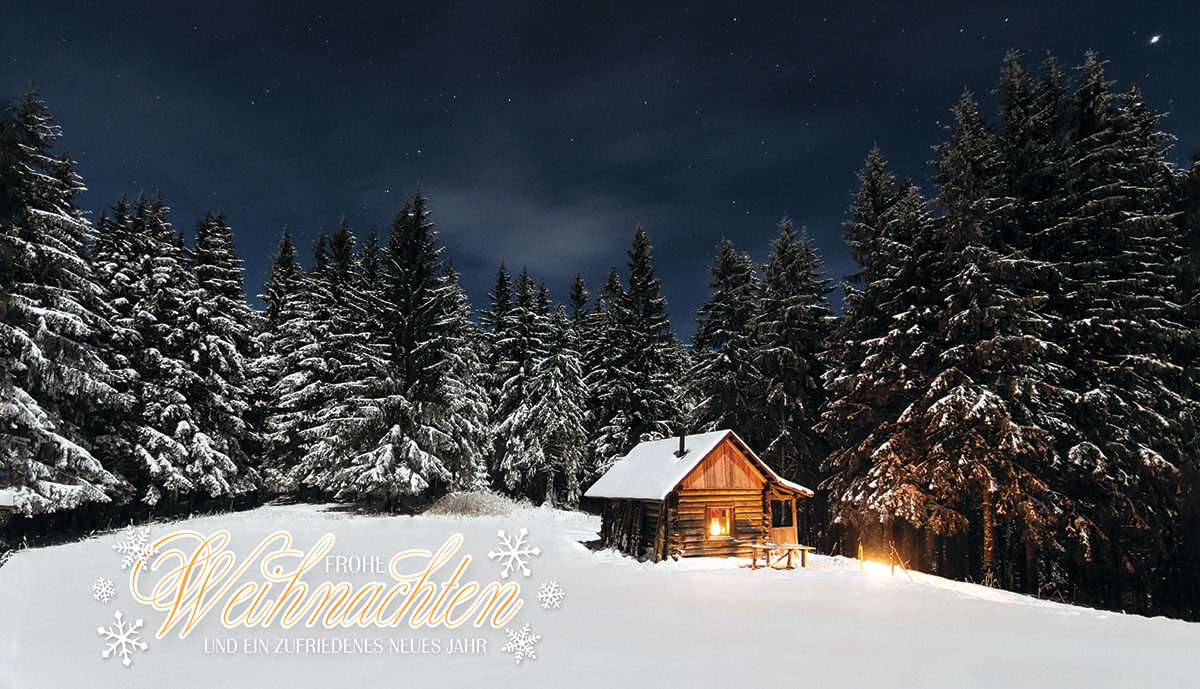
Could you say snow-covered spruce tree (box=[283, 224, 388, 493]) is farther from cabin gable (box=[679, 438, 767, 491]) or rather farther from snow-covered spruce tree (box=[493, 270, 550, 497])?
cabin gable (box=[679, 438, 767, 491])

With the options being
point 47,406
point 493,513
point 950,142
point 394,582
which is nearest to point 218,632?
point 394,582

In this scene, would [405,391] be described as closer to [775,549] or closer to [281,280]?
[281,280]

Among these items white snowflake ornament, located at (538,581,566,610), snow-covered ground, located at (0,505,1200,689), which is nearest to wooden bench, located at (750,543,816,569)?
snow-covered ground, located at (0,505,1200,689)

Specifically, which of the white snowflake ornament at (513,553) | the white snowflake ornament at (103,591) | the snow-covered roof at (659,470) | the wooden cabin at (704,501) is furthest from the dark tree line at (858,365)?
the white snowflake ornament at (513,553)

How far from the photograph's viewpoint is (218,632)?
11016 mm

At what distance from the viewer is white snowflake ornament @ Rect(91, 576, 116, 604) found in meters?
13.2

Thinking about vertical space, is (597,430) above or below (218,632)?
above

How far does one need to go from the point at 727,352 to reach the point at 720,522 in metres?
10.5

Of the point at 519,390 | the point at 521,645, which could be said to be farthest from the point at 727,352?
the point at 521,645

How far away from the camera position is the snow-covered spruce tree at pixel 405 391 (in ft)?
98.7

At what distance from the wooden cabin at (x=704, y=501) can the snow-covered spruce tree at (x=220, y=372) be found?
63.6 ft

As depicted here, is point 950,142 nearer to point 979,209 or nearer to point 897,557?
point 979,209

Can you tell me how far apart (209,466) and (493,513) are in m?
13.8

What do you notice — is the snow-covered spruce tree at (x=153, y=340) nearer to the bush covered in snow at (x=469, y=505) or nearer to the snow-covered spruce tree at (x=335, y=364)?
the snow-covered spruce tree at (x=335, y=364)
